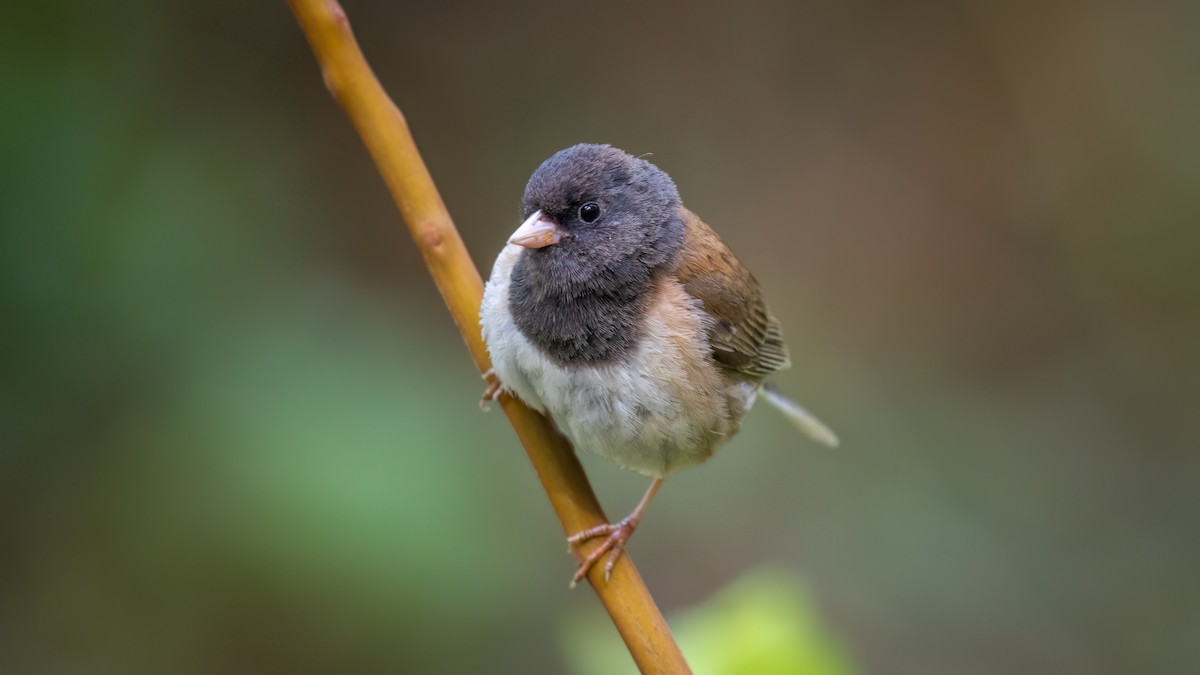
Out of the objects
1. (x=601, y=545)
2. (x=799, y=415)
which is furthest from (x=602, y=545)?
(x=799, y=415)

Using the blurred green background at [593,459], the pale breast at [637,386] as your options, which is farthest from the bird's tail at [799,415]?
the blurred green background at [593,459]

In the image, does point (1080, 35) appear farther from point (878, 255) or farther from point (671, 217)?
point (671, 217)

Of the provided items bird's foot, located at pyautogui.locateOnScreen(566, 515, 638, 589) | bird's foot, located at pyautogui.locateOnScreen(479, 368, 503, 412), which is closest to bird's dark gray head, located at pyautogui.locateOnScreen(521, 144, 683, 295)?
bird's foot, located at pyautogui.locateOnScreen(479, 368, 503, 412)

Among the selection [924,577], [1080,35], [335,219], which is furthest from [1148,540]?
[335,219]

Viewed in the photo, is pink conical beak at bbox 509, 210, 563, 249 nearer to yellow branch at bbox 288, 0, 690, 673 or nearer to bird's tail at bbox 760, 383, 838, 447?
yellow branch at bbox 288, 0, 690, 673

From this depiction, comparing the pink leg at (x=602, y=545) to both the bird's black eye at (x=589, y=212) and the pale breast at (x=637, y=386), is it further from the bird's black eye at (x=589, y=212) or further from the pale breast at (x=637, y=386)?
the bird's black eye at (x=589, y=212)

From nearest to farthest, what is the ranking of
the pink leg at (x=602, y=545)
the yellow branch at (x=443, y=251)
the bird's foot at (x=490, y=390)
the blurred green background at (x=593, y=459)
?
the yellow branch at (x=443, y=251)
the pink leg at (x=602, y=545)
the bird's foot at (x=490, y=390)
the blurred green background at (x=593, y=459)
